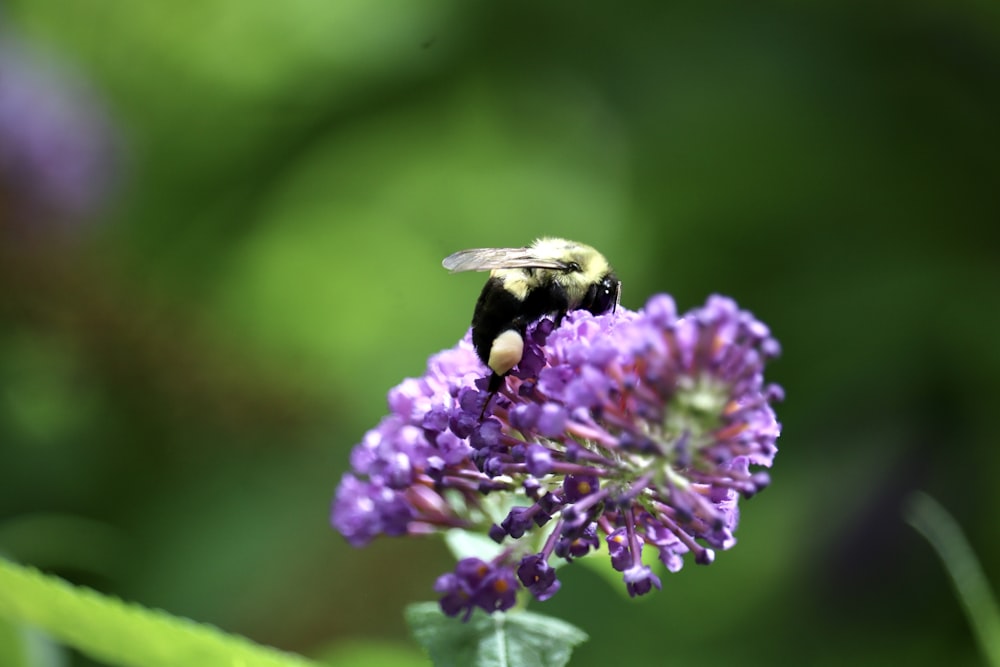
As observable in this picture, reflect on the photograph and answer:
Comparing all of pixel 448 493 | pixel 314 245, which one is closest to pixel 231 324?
pixel 314 245

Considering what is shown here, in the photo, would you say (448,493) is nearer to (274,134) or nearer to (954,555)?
(954,555)

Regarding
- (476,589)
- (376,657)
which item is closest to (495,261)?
(476,589)

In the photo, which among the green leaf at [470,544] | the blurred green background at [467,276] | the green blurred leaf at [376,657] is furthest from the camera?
the blurred green background at [467,276]

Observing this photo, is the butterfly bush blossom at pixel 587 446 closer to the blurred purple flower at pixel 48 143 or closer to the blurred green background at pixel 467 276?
the blurred green background at pixel 467 276

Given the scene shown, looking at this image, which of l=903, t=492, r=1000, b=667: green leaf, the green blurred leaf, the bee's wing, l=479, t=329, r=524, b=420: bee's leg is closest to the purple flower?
l=479, t=329, r=524, b=420: bee's leg

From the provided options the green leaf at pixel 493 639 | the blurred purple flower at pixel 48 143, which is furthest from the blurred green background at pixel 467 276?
the green leaf at pixel 493 639

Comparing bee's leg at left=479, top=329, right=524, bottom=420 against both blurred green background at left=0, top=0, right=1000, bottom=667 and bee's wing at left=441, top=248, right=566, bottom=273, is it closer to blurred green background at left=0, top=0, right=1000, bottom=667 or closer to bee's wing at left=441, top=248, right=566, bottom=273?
bee's wing at left=441, top=248, right=566, bottom=273

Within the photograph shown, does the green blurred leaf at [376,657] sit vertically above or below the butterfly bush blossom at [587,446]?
below

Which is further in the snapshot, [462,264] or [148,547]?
[148,547]
